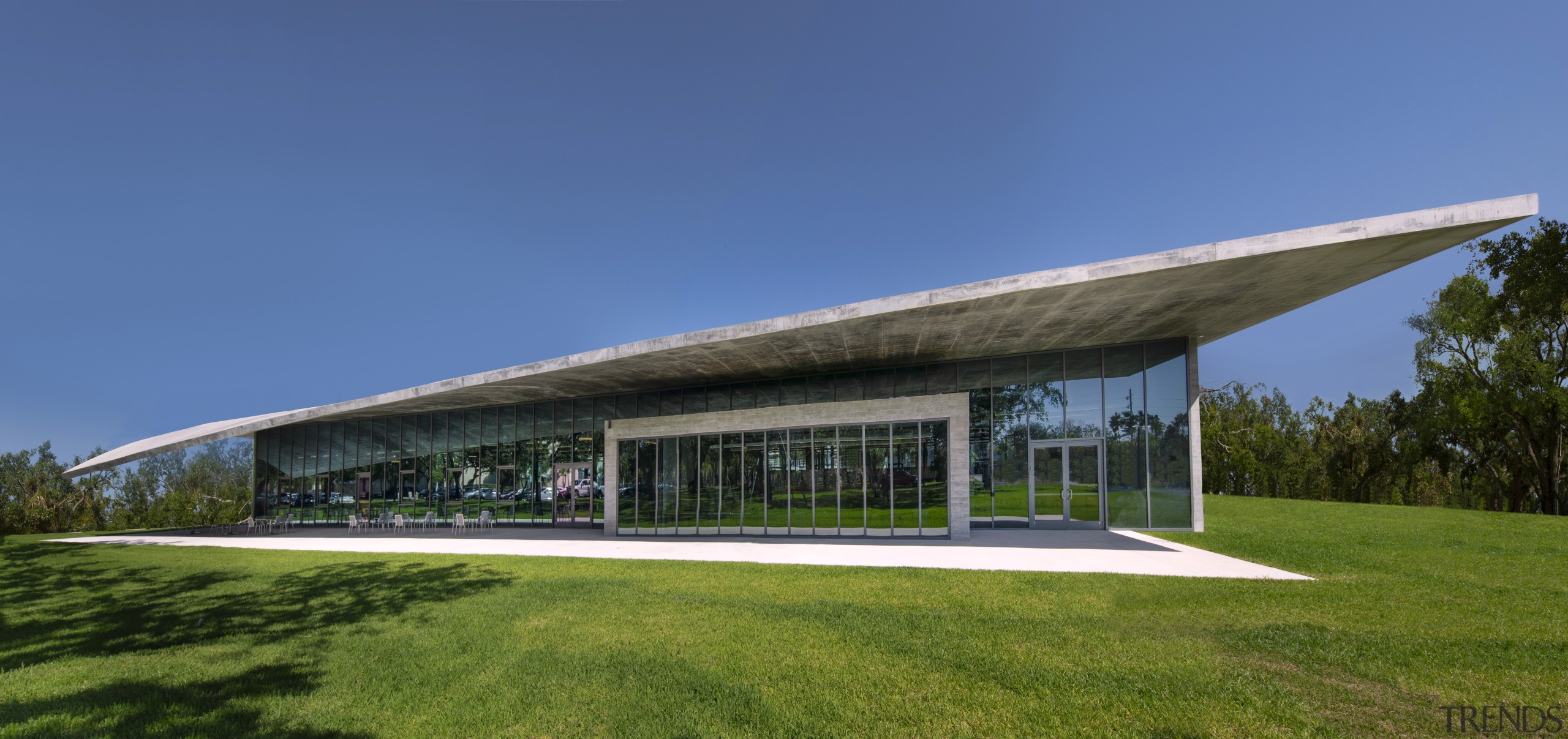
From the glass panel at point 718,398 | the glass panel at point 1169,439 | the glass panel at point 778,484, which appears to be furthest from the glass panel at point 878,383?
the glass panel at point 1169,439

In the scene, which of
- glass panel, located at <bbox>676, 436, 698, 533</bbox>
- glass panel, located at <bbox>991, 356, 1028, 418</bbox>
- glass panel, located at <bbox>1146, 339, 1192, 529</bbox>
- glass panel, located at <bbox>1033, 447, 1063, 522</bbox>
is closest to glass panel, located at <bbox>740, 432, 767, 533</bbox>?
glass panel, located at <bbox>676, 436, 698, 533</bbox>

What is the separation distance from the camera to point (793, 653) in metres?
6.04

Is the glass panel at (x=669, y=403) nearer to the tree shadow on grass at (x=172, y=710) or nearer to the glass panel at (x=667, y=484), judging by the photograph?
the glass panel at (x=667, y=484)

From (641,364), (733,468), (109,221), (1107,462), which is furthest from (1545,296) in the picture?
(109,221)

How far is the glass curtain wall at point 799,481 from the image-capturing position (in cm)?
1528

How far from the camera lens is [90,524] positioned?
1120 inches

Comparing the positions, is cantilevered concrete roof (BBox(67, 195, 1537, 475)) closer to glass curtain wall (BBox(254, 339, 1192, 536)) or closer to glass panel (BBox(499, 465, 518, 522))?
A: glass curtain wall (BBox(254, 339, 1192, 536))

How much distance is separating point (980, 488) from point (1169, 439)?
450 cm

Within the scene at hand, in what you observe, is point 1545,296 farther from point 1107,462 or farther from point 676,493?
point 676,493

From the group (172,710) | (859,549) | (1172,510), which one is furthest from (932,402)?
(172,710)

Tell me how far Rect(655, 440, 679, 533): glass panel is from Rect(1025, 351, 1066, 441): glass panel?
9503 millimetres

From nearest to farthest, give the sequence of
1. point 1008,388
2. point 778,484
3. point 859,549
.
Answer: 1. point 859,549
2. point 778,484
3. point 1008,388

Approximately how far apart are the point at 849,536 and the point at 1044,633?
9402 mm

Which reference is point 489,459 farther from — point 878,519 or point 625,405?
point 878,519
